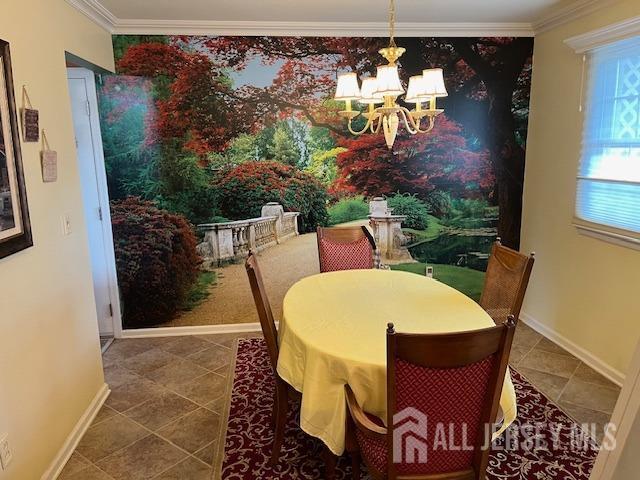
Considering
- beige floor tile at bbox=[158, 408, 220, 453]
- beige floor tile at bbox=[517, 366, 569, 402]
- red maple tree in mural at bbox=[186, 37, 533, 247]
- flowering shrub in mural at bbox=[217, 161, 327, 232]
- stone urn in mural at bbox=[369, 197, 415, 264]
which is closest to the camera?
beige floor tile at bbox=[158, 408, 220, 453]

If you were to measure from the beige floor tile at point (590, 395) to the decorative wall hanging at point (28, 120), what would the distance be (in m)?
3.31

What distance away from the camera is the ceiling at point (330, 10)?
302cm

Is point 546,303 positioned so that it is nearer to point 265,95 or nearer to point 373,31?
point 373,31

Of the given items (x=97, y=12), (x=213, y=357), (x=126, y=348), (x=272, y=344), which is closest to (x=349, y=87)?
(x=272, y=344)

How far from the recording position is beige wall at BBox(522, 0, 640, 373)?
9.47 feet

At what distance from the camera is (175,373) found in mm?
3162

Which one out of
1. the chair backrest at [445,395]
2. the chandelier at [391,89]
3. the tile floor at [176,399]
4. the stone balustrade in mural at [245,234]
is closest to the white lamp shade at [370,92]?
the chandelier at [391,89]

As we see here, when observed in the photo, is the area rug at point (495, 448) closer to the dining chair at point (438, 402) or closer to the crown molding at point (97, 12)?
the dining chair at point (438, 402)

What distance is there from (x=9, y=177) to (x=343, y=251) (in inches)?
80.4

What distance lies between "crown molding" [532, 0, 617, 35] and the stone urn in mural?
6.21ft

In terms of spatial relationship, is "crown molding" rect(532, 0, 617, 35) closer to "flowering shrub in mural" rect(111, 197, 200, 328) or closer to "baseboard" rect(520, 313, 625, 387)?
"baseboard" rect(520, 313, 625, 387)

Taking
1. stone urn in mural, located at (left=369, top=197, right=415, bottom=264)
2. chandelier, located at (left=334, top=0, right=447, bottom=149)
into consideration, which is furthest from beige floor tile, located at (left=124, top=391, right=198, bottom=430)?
stone urn in mural, located at (left=369, top=197, right=415, bottom=264)

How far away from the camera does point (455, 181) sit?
3943 mm

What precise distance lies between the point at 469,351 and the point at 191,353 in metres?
2.66
